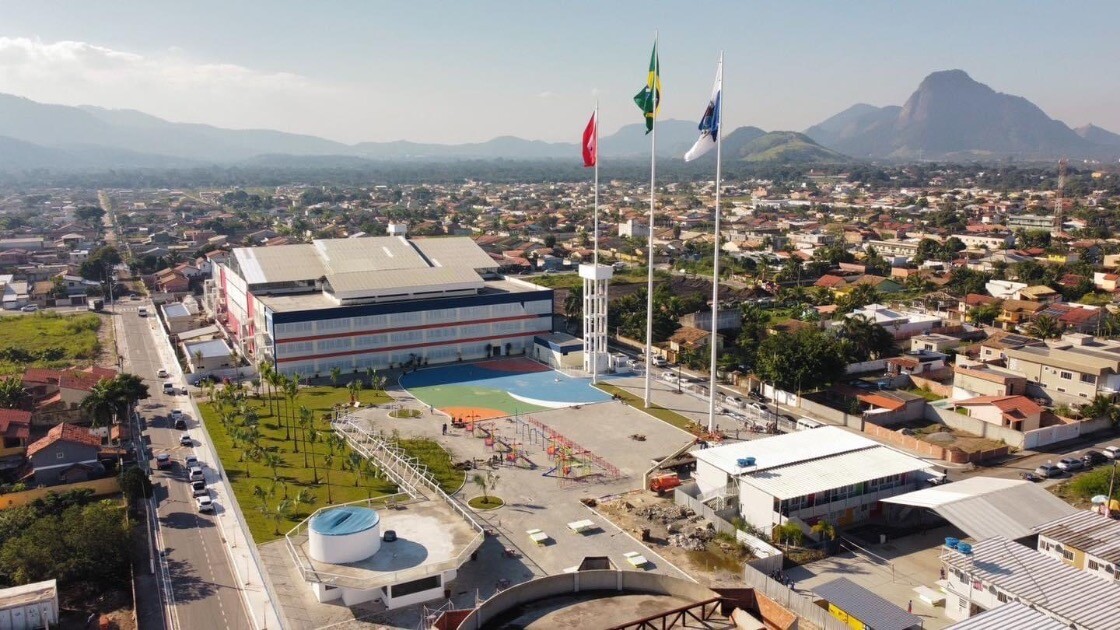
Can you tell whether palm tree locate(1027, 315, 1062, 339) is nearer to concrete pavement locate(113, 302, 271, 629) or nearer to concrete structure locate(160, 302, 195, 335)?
concrete pavement locate(113, 302, 271, 629)

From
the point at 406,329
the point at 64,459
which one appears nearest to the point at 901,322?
the point at 406,329

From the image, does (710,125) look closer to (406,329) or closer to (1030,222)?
(406,329)

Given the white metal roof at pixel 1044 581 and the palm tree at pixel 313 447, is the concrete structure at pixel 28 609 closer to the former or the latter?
the palm tree at pixel 313 447

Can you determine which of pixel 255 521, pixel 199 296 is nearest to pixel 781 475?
pixel 255 521

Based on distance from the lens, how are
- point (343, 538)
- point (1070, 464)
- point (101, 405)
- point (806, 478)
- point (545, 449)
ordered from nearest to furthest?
point (343, 538), point (806, 478), point (1070, 464), point (101, 405), point (545, 449)

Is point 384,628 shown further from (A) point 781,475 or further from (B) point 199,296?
(B) point 199,296

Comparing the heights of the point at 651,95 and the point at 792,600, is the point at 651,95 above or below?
above

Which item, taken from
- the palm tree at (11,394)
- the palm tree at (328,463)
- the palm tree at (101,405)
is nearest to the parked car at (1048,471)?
the palm tree at (328,463)
